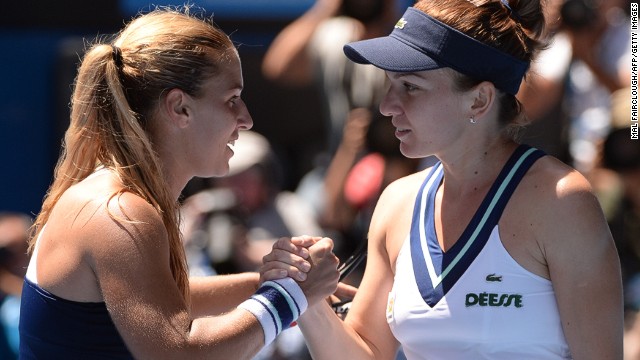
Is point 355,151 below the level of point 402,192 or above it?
below

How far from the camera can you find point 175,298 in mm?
2299

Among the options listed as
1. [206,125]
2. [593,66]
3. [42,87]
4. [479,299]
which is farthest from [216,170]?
[42,87]

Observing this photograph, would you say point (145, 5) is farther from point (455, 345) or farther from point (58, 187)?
point (455, 345)

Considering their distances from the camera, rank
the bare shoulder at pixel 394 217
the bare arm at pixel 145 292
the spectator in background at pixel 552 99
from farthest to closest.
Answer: the spectator in background at pixel 552 99 < the bare shoulder at pixel 394 217 < the bare arm at pixel 145 292

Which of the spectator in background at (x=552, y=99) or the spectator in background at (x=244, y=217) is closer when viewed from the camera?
the spectator in background at (x=552, y=99)

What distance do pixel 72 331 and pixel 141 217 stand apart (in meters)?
0.31

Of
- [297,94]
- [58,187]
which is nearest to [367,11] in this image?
[297,94]

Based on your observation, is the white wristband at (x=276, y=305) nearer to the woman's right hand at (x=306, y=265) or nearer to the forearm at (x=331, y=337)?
the woman's right hand at (x=306, y=265)

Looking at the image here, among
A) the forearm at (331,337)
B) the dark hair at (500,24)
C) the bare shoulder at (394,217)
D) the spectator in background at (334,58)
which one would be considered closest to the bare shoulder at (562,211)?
the dark hair at (500,24)

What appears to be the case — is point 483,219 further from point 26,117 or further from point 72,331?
point 26,117

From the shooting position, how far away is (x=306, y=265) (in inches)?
103

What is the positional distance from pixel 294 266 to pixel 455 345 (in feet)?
1.48

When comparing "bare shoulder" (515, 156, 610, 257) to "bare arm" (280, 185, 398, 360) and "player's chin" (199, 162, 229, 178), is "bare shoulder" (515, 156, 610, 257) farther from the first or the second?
"player's chin" (199, 162, 229, 178)

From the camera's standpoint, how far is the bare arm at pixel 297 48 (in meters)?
5.04
